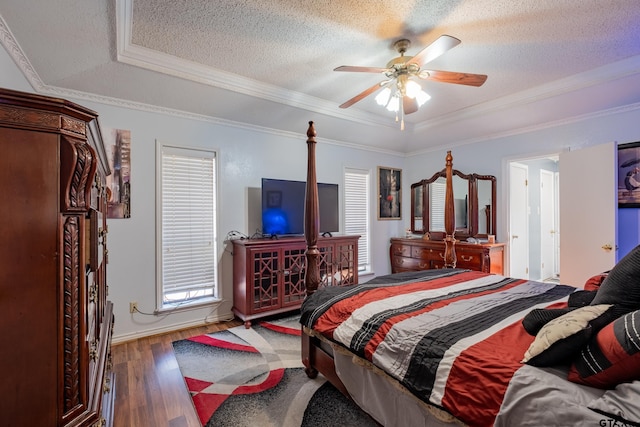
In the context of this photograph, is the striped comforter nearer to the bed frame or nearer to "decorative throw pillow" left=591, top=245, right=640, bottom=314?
the bed frame

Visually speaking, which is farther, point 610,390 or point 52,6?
point 52,6

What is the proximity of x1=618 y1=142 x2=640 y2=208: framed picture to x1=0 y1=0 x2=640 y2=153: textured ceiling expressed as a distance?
19.1 inches

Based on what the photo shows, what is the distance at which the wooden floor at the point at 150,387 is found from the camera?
1.89 metres

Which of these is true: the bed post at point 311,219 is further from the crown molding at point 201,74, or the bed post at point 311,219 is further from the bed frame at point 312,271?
the crown molding at point 201,74

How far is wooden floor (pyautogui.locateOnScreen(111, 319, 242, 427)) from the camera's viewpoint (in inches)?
74.6

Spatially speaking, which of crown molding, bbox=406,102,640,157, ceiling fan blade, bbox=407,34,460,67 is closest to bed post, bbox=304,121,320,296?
ceiling fan blade, bbox=407,34,460,67

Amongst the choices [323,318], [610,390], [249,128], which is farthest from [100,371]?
[249,128]

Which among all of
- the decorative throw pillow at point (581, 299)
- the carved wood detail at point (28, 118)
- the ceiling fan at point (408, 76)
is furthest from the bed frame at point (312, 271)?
the carved wood detail at point (28, 118)

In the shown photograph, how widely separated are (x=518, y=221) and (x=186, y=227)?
4645mm

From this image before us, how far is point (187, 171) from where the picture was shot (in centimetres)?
339

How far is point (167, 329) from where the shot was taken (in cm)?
Result: 323

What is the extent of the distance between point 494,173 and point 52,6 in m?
4.90

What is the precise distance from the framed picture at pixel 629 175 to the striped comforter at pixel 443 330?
1860mm

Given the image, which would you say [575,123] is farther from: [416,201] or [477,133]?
[416,201]
